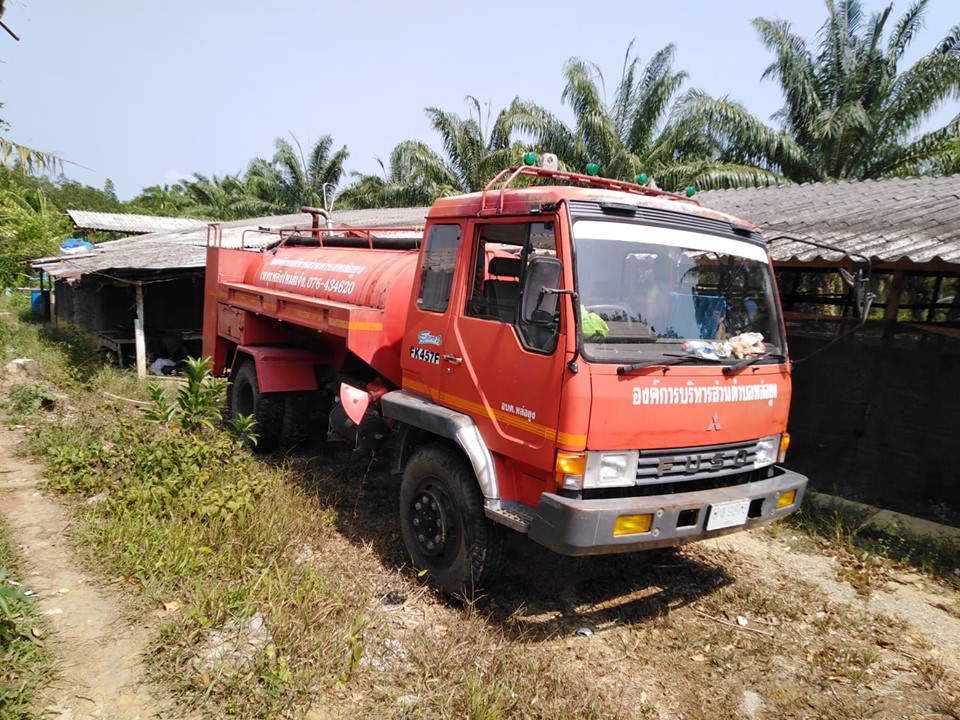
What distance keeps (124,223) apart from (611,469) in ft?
89.8

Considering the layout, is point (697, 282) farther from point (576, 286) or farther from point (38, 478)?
point (38, 478)

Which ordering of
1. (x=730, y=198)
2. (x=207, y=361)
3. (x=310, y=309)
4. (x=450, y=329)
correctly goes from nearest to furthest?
(x=450, y=329)
(x=310, y=309)
(x=207, y=361)
(x=730, y=198)

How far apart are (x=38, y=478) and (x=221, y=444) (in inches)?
67.0

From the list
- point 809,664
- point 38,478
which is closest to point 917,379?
point 809,664

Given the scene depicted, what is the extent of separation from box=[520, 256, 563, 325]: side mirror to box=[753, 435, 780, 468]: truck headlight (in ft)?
5.42

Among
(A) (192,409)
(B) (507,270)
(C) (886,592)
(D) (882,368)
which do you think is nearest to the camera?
(B) (507,270)

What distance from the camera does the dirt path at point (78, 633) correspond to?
9.61 feet

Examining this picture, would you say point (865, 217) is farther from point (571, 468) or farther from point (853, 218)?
point (571, 468)

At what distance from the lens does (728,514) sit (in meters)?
3.60

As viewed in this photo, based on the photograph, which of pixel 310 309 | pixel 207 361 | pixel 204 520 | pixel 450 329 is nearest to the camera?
pixel 450 329

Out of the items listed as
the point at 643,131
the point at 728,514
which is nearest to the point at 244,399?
the point at 728,514

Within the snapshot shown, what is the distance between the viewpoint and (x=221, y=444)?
5.60 meters

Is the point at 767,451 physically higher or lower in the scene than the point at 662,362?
A: lower

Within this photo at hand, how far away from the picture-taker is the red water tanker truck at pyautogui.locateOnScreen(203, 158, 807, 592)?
3.31 m
